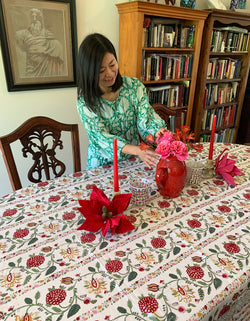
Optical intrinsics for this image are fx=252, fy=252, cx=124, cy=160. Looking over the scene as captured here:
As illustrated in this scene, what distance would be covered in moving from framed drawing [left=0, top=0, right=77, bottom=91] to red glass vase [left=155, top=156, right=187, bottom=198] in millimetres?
1448

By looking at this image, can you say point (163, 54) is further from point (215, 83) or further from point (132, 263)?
point (132, 263)

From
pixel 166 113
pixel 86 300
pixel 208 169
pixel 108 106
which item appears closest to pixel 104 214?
pixel 86 300

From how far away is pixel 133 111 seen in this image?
4.99 ft

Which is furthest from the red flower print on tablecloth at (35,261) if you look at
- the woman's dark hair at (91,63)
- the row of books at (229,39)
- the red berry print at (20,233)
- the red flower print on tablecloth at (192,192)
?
the row of books at (229,39)

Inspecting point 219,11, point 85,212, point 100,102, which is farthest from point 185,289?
point 219,11

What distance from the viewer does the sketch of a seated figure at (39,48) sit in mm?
1855

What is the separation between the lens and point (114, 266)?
0.75m

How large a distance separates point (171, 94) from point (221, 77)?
0.83 metres

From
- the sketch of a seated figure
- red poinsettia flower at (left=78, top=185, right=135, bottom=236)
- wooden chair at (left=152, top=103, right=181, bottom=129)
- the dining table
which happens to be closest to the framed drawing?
the sketch of a seated figure

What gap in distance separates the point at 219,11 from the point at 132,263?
268 cm

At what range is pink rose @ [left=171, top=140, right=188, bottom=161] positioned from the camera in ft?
3.18

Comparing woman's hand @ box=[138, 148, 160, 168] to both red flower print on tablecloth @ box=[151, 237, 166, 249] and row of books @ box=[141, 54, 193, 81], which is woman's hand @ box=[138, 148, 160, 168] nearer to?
red flower print on tablecloth @ box=[151, 237, 166, 249]

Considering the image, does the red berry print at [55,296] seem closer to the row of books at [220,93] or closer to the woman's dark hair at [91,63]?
the woman's dark hair at [91,63]

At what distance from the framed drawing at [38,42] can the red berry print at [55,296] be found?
1687 mm
